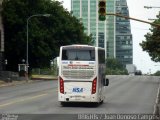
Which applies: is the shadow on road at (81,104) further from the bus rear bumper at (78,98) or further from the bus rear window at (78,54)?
the bus rear window at (78,54)

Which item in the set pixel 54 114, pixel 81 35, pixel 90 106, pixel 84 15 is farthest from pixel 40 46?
pixel 84 15

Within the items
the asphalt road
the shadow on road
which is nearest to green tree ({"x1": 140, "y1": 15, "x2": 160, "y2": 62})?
the asphalt road

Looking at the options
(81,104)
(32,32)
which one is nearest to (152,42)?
(32,32)

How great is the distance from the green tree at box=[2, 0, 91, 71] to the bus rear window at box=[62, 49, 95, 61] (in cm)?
5206

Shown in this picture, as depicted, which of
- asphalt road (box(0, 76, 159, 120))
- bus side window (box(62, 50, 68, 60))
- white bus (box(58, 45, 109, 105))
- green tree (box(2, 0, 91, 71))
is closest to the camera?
asphalt road (box(0, 76, 159, 120))

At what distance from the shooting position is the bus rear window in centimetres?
3178

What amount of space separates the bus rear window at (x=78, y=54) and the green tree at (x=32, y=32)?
5206 cm

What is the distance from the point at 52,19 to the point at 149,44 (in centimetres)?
1472

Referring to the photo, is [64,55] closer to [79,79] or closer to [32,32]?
[79,79]

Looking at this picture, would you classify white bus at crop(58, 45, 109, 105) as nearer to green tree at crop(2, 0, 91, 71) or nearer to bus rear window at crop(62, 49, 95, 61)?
bus rear window at crop(62, 49, 95, 61)

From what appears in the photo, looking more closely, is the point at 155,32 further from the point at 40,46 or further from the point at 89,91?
the point at 89,91

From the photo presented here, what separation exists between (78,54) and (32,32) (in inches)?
2075

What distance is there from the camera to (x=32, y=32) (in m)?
84.1

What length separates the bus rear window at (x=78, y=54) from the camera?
31781mm
